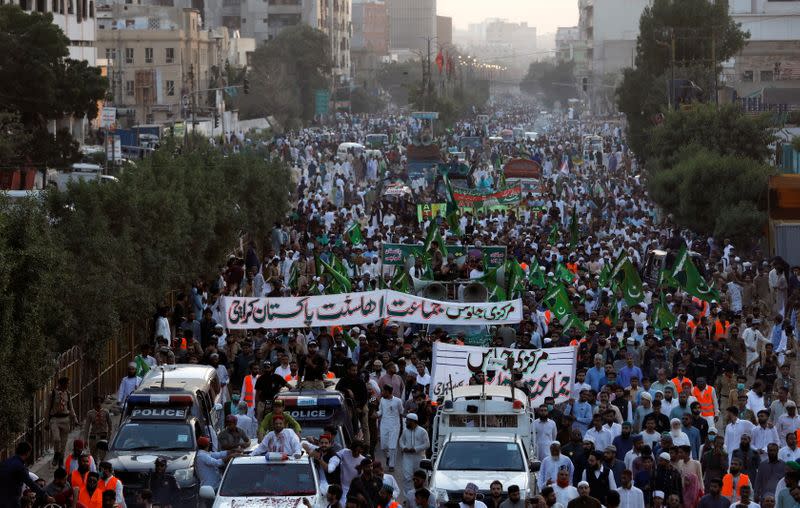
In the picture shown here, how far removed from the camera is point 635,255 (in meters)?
31.4

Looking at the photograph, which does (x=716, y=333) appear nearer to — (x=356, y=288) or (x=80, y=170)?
(x=356, y=288)

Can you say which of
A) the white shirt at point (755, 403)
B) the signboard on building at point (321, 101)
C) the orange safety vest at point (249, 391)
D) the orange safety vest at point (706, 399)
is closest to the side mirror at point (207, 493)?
the orange safety vest at point (249, 391)

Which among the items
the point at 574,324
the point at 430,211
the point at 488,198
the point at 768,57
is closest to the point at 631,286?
the point at 574,324

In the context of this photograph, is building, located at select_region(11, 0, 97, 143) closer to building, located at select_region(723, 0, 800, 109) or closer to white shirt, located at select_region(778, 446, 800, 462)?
building, located at select_region(723, 0, 800, 109)

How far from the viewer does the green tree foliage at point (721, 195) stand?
3428 centimetres

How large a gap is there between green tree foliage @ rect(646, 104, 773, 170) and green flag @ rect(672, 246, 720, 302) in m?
18.6

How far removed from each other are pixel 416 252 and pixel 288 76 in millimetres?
81260

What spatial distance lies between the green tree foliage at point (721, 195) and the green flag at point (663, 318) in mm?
12067

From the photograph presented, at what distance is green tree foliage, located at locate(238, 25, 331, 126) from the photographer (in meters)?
104

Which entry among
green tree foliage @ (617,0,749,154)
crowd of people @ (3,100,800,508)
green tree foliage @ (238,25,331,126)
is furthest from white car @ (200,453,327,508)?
green tree foliage @ (238,25,331,126)

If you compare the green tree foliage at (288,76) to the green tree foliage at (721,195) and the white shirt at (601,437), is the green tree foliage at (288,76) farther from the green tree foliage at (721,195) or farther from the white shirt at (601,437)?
the white shirt at (601,437)

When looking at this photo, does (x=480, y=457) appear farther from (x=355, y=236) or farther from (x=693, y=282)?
(x=355, y=236)

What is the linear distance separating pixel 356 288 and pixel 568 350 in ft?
25.4

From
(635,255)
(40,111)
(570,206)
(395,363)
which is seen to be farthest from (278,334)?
(40,111)
